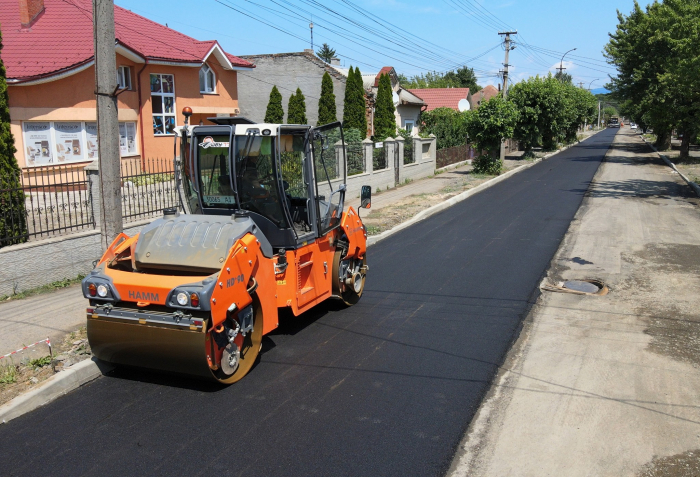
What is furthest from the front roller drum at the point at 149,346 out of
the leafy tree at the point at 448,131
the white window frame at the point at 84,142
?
the leafy tree at the point at 448,131

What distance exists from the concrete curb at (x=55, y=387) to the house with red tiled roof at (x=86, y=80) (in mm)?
11354

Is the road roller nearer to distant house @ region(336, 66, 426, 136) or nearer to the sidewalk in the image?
the sidewalk

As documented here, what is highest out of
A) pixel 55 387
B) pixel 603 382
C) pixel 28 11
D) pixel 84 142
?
pixel 28 11

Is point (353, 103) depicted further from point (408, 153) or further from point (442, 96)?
point (442, 96)

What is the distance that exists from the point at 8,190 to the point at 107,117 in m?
2.27

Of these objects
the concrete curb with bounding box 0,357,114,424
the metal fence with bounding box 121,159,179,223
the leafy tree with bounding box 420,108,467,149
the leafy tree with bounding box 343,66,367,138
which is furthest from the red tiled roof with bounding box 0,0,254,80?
the leafy tree with bounding box 420,108,467,149

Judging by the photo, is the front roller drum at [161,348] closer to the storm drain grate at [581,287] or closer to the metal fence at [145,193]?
the metal fence at [145,193]

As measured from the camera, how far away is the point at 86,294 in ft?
18.2

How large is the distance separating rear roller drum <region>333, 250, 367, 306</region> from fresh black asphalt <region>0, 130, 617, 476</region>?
19 cm

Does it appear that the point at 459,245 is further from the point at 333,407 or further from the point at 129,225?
the point at 333,407

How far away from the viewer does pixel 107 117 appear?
7453mm

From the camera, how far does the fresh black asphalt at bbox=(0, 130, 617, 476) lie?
177 inches

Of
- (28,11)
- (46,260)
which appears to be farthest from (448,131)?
(46,260)

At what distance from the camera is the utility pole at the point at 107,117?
724 centimetres
